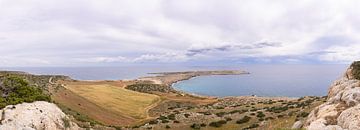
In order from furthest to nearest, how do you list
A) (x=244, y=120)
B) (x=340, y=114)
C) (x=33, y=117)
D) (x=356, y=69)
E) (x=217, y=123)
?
(x=244, y=120), (x=217, y=123), (x=356, y=69), (x=33, y=117), (x=340, y=114)

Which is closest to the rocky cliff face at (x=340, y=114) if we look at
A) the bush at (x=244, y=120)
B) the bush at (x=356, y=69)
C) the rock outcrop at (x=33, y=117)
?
the bush at (x=356, y=69)

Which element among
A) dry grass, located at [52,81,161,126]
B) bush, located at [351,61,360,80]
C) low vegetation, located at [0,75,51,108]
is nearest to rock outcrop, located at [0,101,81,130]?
low vegetation, located at [0,75,51,108]

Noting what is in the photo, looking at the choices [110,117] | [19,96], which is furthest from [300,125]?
[110,117]

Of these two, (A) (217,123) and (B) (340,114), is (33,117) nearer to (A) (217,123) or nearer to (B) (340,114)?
(B) (340,114)

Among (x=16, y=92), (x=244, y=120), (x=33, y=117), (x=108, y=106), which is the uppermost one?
(x=16, y=92)

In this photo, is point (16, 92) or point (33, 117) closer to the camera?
point (33, 117)

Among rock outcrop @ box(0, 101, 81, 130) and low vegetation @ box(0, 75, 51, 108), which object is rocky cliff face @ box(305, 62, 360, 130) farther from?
low vegetation @ box(0, 75, 51, 108)

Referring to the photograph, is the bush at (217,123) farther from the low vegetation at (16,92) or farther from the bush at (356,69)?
the low vegetation at (16,92)

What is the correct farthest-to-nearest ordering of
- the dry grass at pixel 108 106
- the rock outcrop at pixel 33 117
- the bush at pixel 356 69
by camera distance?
1. the dry grass at pixel 108 106
2. the bush at pixel 356 69
3. the rock outcrop at pixel 33 117

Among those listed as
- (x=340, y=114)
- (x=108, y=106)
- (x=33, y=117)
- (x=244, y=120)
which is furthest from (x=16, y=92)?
(x=108, y=106)
